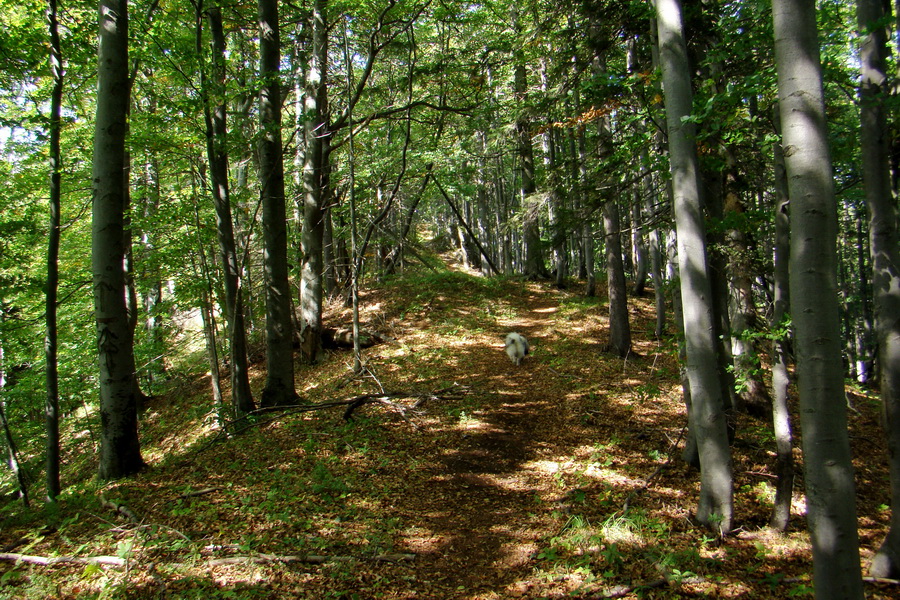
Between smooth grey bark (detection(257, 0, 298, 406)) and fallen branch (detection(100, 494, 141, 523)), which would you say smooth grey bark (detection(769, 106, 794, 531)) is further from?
smooth grey bark (detection(257, 0, 298, 406))

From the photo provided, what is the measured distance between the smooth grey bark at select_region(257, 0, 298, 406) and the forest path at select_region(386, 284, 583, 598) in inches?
133

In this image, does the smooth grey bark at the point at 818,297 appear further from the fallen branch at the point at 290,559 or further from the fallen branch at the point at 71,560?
the fallen branch at the point at 71,560

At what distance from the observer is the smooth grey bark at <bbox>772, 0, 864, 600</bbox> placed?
275cm

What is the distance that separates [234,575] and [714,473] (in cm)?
466

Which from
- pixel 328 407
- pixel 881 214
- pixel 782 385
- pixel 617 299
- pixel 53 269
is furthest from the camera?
pixel 617 299

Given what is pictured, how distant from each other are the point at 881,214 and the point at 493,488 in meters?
5.25

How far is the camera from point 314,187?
11.2 m

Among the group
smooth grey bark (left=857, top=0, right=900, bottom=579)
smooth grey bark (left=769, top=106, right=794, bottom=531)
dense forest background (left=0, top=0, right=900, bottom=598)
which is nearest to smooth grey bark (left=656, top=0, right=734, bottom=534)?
dense forest background (left=0, top=0, right=900, bottom=598)

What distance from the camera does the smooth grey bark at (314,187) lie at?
10836 millimetres

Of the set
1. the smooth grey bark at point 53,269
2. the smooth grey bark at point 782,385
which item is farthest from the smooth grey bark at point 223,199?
the smooth grey bark at point 782,385

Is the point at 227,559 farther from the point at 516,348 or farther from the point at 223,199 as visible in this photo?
the point at 516,348

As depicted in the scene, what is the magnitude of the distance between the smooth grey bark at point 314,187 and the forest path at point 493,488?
435 centimetres

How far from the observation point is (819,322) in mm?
2795

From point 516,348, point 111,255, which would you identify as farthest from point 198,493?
point 516,348
